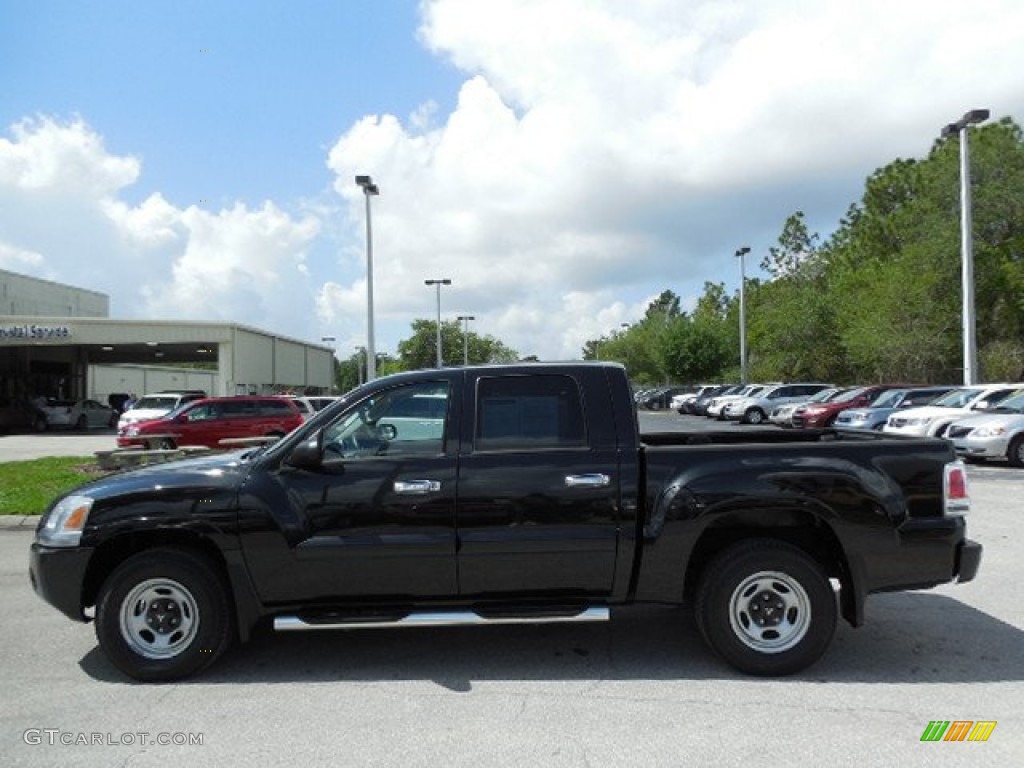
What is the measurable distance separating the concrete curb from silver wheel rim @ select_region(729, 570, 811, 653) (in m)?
9.14

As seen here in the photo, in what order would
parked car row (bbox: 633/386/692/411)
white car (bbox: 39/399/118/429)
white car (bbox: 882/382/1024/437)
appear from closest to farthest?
white car (bbox: 882/382/1024/437) → white car (bbox: 39/399/118/429) → parked car row (bbox: 633/386/692/411)

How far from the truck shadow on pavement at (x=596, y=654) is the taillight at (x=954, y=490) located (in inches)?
36.9

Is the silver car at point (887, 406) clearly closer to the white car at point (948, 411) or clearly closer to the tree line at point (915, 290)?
the white car at point (948, 411)

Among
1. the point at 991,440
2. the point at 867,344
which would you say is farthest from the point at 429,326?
the point at 991,440

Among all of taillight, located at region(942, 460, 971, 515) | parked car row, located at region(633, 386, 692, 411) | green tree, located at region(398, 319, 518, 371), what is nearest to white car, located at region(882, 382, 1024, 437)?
taillight, located at region(942, 460, 971, 515)

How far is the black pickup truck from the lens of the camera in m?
4.98

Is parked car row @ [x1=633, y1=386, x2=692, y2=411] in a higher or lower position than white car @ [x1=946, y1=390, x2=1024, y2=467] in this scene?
higher

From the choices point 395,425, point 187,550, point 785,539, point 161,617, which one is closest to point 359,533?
point 395,425

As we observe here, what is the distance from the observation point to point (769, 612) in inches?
198

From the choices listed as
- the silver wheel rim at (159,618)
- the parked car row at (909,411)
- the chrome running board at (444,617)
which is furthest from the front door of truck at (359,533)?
the parked car row at (909,411)

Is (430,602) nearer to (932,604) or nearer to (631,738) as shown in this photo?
(631,738)

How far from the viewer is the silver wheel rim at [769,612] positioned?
4984 millimetres

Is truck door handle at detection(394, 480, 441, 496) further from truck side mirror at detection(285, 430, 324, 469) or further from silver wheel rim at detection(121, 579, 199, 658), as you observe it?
silver wheel rim at detection(121, 579, 199, 658)

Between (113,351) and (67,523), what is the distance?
49.7 meters
